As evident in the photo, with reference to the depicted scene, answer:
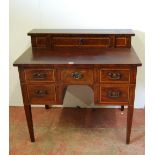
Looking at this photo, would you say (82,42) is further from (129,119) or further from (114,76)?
(129,119)

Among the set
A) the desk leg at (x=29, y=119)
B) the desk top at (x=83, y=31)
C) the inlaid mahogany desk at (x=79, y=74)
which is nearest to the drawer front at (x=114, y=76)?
the inlaid mahogany desk at (x=79, y=74)

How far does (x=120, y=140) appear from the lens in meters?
2.00

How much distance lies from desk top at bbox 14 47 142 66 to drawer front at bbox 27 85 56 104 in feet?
0.61

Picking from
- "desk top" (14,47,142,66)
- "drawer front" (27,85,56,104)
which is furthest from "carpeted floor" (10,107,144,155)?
"desk top" (14,47,142,66)

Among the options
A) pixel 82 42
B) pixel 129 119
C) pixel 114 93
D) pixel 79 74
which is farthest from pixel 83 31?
pixel 129 119

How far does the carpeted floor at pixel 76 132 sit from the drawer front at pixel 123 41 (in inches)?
26.8

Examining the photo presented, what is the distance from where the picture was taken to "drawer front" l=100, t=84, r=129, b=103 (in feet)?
5.75

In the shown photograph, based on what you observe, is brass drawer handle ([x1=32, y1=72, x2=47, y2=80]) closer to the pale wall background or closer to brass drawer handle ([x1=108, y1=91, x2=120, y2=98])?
brass drawer handle ([x1=108, y1=91, x2=120, y2=98])

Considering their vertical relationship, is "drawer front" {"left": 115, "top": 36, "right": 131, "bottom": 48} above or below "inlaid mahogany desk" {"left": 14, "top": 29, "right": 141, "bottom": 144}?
above

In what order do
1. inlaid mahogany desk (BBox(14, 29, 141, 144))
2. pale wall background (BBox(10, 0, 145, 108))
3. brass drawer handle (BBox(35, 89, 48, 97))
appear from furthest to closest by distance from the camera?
pale wall background (BBox(10, 0, 145, 108)), brass drawer handle (BBox(35, 89, 48, 97)), inlaid mahogany desk (BBox(14, 29, 141, 144))
